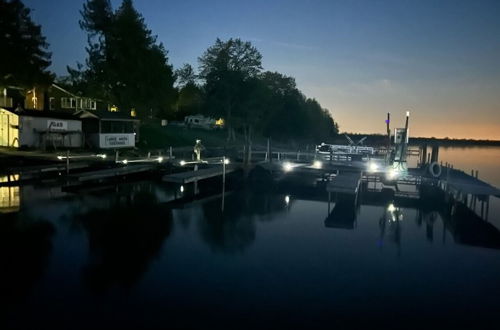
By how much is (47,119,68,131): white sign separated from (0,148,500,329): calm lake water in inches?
805

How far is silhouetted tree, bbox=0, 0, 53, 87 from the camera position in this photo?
43.9m

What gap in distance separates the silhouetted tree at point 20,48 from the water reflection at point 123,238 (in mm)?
34028

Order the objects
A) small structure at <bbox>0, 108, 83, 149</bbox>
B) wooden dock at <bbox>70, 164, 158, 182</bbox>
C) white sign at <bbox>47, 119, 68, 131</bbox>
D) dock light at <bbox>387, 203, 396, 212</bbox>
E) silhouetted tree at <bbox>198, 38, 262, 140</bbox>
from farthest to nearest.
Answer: silhouetted tree at <bbox>198, 38, 262, 140</bbox> < white sign at <bbox>47, 119, 68, 131</bbox> < small structure at <bbox>0, 108, 83, 149</bbox> < wooden dock at <bbox>70, 164, 158, 182</bbox> < dock light at <bbox>387, 203, 396, 212</bbox>

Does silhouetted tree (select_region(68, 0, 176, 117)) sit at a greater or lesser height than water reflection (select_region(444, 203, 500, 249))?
greater

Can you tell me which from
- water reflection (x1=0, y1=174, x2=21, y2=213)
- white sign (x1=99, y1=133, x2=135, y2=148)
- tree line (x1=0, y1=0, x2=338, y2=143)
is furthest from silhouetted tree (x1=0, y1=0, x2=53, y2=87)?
water reflection (x1=0, y1=174, x2=21, y2=213)

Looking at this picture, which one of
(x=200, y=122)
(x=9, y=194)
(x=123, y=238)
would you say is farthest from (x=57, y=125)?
(x=200, y=122)

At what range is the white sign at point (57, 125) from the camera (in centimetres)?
3716

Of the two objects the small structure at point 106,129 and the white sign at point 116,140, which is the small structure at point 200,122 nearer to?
the white sign at point 116,140

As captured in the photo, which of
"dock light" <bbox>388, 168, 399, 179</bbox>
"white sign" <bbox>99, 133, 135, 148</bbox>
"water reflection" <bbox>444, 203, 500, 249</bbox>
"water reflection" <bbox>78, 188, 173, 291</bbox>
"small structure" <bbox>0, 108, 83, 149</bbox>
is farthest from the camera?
"white sign" <bbox>99, 133, 135, 148</bbox>

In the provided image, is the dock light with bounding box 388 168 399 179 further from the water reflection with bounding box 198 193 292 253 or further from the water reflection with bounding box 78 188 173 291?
the water reflection with bounding box 78 188 173 291

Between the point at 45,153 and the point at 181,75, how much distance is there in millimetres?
91288

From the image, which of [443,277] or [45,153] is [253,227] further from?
[45,153]

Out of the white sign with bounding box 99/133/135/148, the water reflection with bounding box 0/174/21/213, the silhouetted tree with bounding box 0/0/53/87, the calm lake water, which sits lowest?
the calm lake water

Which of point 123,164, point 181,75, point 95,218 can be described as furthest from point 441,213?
point 181,75
